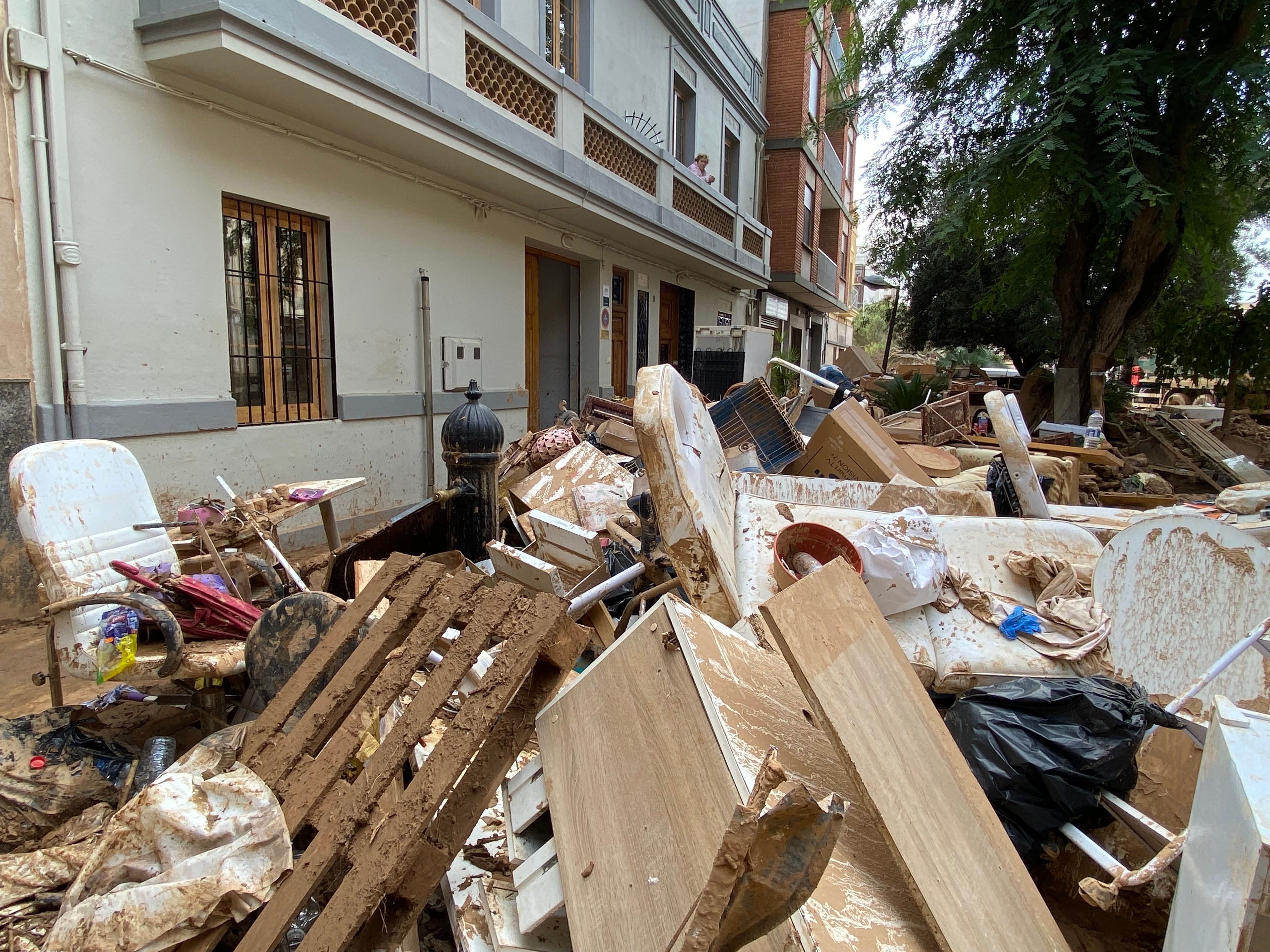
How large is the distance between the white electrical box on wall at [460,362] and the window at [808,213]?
39.2ft

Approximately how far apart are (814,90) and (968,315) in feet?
22.4

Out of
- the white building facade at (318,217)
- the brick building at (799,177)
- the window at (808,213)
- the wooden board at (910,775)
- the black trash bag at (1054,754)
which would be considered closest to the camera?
the wooden board at (910,775)

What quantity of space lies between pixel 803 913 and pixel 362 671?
1293mm

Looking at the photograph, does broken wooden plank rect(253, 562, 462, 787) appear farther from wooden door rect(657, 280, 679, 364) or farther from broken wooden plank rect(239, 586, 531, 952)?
wooden door rect(657, 280, 679, 364)

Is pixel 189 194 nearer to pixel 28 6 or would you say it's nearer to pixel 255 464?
pixel 28 6

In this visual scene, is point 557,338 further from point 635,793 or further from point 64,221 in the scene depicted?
point 635,793

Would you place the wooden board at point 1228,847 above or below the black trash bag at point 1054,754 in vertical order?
above

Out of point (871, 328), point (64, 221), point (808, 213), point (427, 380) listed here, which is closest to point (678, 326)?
point (808, 213)

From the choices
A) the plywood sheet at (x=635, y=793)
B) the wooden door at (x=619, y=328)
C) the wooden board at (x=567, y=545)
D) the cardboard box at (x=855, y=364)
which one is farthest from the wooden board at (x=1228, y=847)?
the cardboard box at (x=855, y=364)

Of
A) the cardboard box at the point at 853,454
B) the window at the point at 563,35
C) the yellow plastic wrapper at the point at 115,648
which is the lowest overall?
the yellow plastic wrapper at the point at 115,648

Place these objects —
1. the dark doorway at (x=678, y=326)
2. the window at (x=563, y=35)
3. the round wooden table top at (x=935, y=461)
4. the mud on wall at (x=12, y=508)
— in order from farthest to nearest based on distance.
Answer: the dark doorway at (x=678, y=326)
the window at (x=563, y=35)
the round wooden table top at (x=935, y=461)
the mud on wall at (x=12, y=508)

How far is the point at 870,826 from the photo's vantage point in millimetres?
1502

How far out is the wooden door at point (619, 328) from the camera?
10609 millimetres

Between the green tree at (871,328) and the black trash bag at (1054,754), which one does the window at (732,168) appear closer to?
the black trash bag at (1054,754)
